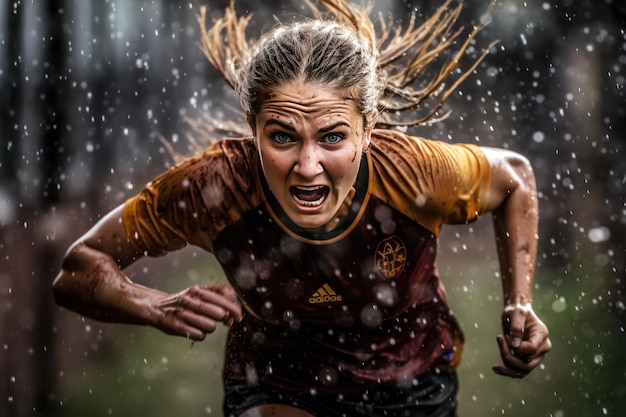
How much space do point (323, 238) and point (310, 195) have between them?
0.18 meters

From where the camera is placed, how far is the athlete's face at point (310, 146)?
2.18 meters

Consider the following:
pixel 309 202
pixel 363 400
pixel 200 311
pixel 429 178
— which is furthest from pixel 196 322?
pixel 429 178

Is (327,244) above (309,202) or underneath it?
underneath

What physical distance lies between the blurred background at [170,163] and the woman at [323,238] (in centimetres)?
249

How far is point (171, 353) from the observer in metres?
6.36

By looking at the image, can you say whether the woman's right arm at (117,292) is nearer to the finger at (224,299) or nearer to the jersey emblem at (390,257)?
the finger at (224,299)

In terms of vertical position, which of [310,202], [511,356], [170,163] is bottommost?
[511,356]

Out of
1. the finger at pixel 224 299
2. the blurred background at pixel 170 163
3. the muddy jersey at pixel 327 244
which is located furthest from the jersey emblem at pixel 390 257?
the blurred background at pixel 170 163

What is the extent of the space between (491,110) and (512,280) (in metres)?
5.55

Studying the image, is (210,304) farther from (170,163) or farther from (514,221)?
(170,163)

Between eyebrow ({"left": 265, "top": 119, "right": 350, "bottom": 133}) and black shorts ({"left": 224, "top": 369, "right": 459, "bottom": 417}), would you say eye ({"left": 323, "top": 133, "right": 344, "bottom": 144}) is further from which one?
black shorts ({"left": 224, "top": 369, "right": 459, "bottom": 417})

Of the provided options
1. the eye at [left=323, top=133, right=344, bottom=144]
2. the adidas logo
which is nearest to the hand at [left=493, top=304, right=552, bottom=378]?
the adidas logo

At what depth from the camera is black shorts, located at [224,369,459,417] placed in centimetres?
252

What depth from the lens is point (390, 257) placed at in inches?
96.6
